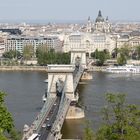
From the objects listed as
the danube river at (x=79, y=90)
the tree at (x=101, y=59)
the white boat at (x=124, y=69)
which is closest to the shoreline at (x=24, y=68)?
the danube river at (x=79, y=90)

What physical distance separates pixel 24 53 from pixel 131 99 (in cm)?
2028

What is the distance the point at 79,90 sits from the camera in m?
25.9

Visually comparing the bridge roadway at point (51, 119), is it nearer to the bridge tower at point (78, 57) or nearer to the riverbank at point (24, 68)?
the bridge tower at point (78, 57)

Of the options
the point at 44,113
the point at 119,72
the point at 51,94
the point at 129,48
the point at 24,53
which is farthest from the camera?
the point at 129,48

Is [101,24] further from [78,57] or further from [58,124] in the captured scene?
[58,124]

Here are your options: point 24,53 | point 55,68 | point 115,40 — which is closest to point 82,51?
point 24,53

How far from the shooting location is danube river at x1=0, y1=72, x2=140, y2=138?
1731 cm

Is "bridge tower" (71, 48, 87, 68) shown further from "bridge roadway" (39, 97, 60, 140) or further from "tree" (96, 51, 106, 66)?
"bridge roadway" (39, 97, 60, 140)

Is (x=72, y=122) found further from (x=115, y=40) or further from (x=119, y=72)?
(x=115, y=40)

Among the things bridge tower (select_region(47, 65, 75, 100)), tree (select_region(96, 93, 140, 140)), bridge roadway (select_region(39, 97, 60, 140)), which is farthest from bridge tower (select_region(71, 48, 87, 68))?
tree (select_region(96, 93, 140, 140))

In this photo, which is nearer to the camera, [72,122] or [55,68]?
[72,122]

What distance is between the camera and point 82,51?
119 ft

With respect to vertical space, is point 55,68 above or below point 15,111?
above

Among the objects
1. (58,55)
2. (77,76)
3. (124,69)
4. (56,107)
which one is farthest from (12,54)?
(56,107)
